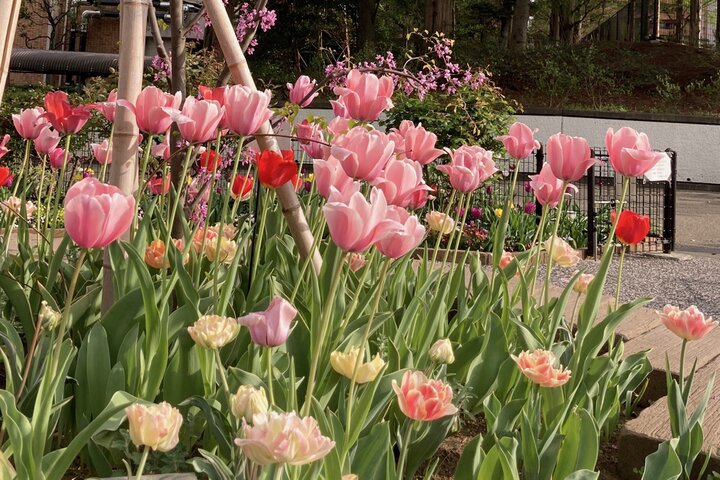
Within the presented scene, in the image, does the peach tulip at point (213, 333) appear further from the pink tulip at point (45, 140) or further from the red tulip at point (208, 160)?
the pink tulip at point (45, 140)

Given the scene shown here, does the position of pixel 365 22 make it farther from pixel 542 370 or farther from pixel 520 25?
pixel 542 370

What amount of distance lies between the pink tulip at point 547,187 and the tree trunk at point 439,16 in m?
19.4

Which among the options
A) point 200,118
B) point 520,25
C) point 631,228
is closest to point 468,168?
point 631,228

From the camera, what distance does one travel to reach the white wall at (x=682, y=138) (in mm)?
18203

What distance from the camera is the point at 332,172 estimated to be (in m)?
1.63

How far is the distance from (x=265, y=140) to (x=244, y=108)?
18.3 inches

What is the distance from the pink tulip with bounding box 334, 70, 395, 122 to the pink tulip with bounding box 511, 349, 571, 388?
0.94 metres

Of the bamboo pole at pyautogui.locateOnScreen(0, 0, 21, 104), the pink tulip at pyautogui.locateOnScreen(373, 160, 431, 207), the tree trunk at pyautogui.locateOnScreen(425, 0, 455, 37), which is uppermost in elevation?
the tree trunk at pyautogui.locateOnScreen(425, 0, 455, 37)

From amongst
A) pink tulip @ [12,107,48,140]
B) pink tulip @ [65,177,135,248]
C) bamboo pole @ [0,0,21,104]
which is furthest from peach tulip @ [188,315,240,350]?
pink tulip @ [12,107,48,140]

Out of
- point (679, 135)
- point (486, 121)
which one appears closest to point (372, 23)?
point (679, 135)

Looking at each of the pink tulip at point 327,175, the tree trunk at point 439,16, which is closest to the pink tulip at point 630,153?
the pink tulip at point 327,175

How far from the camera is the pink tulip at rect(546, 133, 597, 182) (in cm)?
194

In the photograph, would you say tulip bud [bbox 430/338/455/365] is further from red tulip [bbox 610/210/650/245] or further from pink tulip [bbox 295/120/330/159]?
pink tulip [bbox 295/120/330/159]

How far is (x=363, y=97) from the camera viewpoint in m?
2.28
